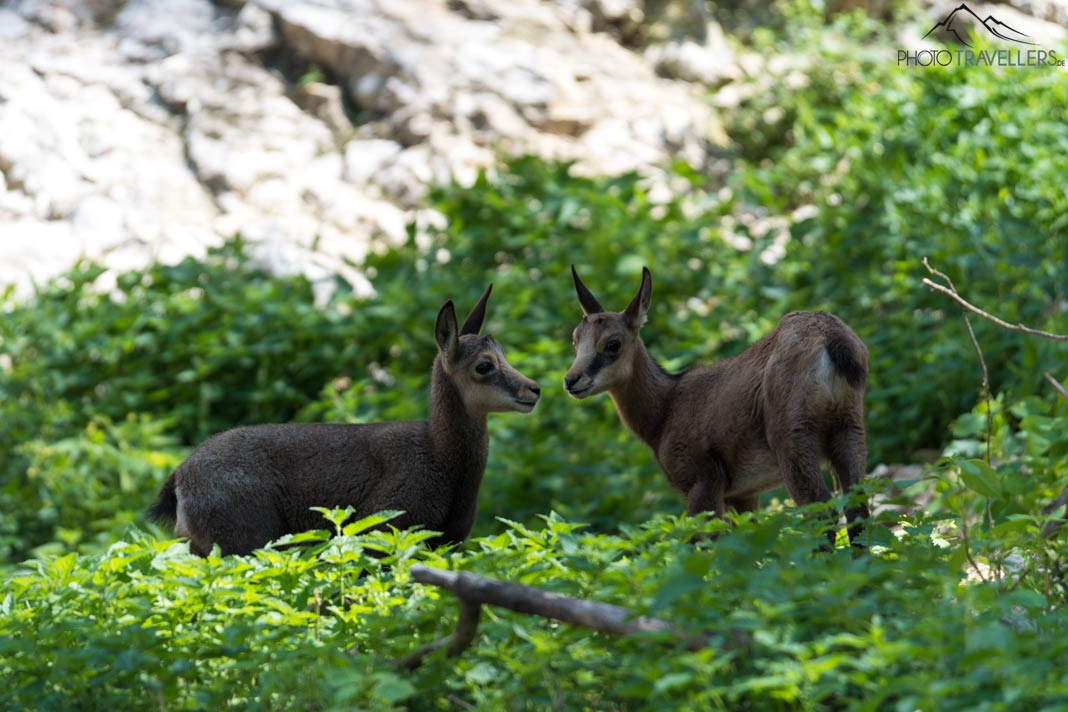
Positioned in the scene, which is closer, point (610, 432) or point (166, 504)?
point (166, 504)

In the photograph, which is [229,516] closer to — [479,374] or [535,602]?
[479,374]

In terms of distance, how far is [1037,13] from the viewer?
47.1ft

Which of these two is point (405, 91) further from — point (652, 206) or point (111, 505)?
point (111, 505)

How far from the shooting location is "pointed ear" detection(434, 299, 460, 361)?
682 centimetres

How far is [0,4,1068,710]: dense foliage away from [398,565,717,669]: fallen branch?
0.20 ft

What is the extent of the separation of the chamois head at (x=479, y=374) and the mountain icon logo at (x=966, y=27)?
8388 millimetres

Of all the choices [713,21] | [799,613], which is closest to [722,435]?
[799,613]

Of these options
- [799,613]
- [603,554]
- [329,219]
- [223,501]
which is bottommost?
[329,219]

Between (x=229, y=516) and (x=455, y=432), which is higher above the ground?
(x=455, y=432)

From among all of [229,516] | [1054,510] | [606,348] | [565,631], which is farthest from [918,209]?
[565,631]

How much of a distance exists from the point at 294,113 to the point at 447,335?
7.54 metres

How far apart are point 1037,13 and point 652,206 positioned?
5496 mm

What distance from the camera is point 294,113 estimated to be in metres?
13.8

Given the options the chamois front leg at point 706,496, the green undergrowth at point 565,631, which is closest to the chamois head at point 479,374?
the chamois front leg at point 706,496
